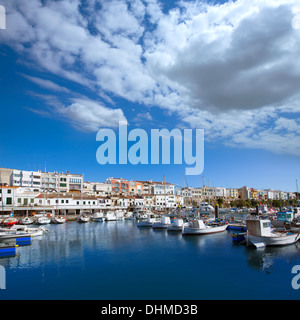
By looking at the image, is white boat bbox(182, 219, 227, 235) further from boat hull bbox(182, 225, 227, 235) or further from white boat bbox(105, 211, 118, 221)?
white boat bbox(105, 211, 118, 221)

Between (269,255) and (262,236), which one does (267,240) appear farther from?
(269,255)

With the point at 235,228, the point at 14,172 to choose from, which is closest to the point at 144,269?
the point at 235,228

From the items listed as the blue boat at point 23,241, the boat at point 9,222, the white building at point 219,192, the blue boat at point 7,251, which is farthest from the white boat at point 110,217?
the white building at point 219,192

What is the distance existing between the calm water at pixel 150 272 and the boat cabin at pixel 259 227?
173cm

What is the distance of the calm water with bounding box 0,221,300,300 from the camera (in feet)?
46.0

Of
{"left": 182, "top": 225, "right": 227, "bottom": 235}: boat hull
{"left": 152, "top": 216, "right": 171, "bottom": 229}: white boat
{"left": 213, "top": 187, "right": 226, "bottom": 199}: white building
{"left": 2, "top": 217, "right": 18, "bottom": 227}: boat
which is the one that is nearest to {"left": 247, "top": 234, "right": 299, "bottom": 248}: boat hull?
{"left": 182, "top": 225, "right": 227, "bottom": 235}: boat hull

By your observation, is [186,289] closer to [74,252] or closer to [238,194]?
[74,252]

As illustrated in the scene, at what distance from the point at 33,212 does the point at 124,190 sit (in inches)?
1787

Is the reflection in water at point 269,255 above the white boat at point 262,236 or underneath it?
underneath

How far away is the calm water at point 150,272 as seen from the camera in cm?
1402

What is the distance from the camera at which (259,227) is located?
25219mm

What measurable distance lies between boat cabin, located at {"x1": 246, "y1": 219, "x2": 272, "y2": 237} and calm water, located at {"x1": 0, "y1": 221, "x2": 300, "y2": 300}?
173 centimetres

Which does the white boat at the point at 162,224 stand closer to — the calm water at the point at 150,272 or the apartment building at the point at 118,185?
the calm water at the point at 150,272

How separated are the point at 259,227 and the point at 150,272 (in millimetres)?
13581
